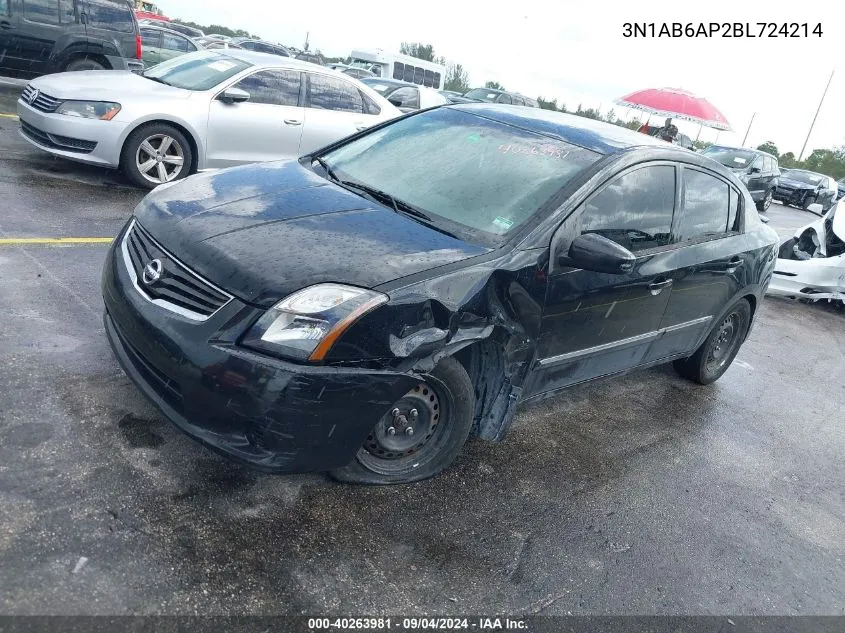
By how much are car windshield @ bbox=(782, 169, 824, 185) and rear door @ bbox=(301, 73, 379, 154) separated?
20354 mm

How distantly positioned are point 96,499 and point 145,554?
353mm

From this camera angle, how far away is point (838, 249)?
27.9ft

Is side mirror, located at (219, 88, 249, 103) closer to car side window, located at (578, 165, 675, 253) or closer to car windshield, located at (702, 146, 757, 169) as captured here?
car side window, located at (578, 165, 675, 253)

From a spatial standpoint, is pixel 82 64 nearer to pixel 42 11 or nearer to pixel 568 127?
pixel 42 11

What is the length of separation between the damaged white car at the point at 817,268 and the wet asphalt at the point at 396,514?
4040 millimetres

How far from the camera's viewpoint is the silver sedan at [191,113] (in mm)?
7023

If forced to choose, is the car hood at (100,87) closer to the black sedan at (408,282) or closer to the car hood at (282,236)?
the black sedan at (408,282)

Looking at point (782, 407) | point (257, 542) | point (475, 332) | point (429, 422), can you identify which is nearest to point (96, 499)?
point (257, 542)

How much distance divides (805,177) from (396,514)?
25561 mm

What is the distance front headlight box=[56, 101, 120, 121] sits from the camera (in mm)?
6969

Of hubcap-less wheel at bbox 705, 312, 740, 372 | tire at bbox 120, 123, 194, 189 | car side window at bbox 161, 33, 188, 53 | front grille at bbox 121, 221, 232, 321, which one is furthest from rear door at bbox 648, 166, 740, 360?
car side window at bbox 161, 33, 188, 53

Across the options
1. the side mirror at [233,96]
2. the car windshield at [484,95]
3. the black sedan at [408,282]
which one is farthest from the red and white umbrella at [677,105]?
the black sedan at [408,282]

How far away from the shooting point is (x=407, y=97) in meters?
13.0

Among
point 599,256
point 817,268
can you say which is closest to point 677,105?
point 817,268
